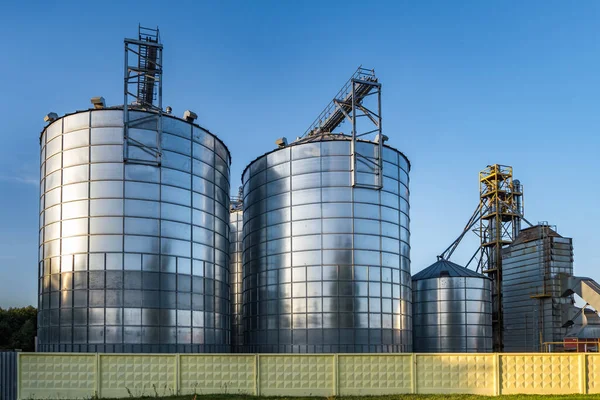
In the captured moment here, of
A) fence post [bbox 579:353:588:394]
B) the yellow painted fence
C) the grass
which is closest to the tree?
the yellow painted fence

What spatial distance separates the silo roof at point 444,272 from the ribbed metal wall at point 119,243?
19706 mm

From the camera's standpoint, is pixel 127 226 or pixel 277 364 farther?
pixel 127 226

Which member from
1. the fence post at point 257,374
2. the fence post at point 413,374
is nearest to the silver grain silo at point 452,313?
the fence post at point 413,374

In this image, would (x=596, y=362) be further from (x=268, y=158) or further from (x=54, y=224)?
(x=54, y=224)

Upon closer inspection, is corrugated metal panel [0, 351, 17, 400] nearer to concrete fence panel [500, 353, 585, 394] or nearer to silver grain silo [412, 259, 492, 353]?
concrete fence panel [500, 353, 585, 394]

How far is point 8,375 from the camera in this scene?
18469 millimetres

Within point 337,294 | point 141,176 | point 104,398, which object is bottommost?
point 104,398

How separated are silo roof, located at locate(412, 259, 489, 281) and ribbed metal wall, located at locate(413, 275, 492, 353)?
17.3 inches

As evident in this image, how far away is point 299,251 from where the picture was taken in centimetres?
3300

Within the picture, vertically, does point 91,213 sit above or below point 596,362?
above

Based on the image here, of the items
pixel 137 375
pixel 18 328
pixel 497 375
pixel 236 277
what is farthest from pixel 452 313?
pixel 18 328

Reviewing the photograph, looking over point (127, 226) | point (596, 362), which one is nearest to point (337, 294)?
point (127, 226)

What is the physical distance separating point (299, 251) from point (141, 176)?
33.6 ft

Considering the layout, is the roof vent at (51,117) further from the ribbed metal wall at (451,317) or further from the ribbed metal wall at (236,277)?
the ribbed metal wall at (451,317)
